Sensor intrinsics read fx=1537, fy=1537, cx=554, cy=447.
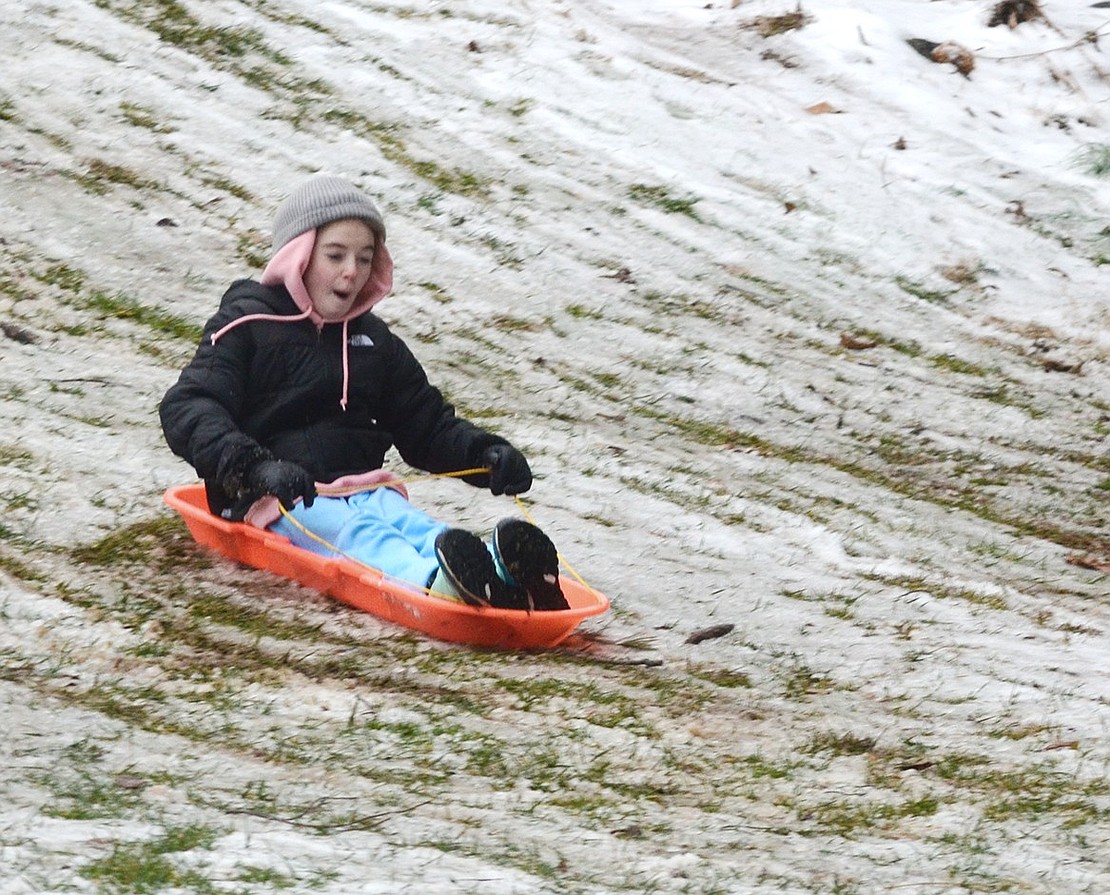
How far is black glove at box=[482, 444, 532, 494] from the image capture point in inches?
178

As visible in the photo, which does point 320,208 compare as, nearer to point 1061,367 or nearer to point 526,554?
point 526,554

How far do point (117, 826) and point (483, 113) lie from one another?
7323 millimetres

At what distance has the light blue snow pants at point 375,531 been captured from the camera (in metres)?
4.21

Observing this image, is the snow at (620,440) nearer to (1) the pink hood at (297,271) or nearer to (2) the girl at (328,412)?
(2) the girl at (328,412)

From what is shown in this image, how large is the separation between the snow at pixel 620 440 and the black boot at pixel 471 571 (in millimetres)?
180

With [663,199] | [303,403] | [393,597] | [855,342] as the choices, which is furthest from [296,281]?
[663,199]

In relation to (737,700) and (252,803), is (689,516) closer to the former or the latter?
(737,700)

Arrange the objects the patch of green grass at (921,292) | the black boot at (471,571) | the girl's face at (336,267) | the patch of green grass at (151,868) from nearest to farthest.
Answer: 1. the patch of green grass at (151,868)
2. the black boot at (471,571)
3. the girl's face at (336,267)
4. the patch of green grass at (921,292)

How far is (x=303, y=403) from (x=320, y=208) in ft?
1.90

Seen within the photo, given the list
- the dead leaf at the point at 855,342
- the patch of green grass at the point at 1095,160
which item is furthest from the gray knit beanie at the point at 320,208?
the patch of green grass at the point at 1095,160

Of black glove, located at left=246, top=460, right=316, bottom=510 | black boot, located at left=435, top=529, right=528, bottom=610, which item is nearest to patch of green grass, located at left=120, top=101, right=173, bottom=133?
black glove, located at left=246, top=460, right=316, bottom=510

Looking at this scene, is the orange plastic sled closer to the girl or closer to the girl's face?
the girl

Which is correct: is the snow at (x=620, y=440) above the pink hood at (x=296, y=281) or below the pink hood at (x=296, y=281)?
below

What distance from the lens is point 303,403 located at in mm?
4559
